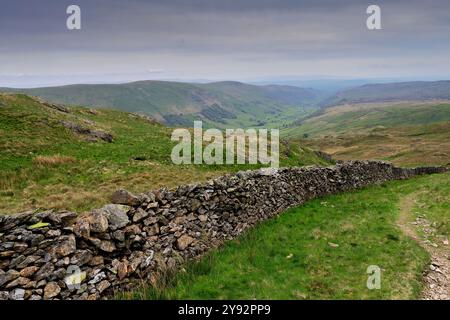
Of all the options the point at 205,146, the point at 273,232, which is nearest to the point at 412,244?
the point at 273,232

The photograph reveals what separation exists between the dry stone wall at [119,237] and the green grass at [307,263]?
80cm

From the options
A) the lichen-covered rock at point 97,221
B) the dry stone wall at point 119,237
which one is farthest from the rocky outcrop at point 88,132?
the lichen-covered rock at point 97,221

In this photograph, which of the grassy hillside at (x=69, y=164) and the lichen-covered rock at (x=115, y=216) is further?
the grassy hillside at (x=69, y=164)

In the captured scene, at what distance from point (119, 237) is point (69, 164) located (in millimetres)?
22002

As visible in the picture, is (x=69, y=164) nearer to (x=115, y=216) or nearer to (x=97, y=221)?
(x=115, y=216)

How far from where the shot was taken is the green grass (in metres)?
11.7

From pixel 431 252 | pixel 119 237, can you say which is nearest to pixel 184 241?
pixel 119 237

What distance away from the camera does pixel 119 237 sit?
39.4ft

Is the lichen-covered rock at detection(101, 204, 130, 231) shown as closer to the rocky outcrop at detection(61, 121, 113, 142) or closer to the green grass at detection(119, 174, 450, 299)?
the green grass at detection(119, 174, 450, 299)

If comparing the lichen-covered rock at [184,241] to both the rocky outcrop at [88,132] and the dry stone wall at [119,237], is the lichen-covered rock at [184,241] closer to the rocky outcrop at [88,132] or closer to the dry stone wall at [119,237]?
the dry stone wall at [119,237]

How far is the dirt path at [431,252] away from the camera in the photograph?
491 inches

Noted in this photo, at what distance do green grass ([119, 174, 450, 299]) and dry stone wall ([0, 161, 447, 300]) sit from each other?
0.80 meters
